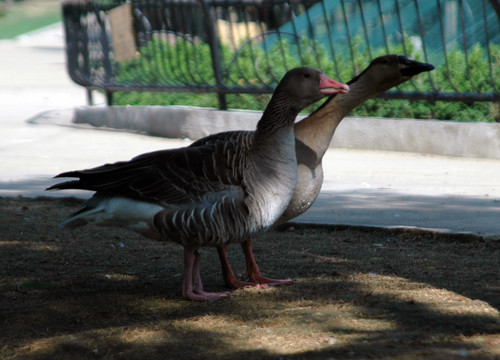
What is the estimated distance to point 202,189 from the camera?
3793mm

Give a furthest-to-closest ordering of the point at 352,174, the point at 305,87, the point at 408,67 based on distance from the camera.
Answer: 1. the point at 352,174
2. the point at 408,67
3. the point at 305,87

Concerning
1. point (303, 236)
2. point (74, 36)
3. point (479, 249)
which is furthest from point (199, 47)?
point (479, 249)

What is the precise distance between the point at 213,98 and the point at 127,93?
83.8 inches

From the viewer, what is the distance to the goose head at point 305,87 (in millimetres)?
3988

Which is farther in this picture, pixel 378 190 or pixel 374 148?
pixel 374 148

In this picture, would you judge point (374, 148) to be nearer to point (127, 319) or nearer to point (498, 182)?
point (498, 182)

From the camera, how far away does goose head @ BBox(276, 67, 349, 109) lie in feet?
13.1

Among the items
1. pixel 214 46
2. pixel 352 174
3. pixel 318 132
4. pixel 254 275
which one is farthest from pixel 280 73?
pixel 254 275

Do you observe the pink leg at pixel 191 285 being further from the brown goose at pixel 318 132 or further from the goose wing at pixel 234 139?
the goose wing at pixel 234 139

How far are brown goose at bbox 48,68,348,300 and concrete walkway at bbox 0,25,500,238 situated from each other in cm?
217

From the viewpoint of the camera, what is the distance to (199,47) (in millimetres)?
12508

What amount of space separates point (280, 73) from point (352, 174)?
3.32 m

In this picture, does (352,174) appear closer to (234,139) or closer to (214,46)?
(214,46)

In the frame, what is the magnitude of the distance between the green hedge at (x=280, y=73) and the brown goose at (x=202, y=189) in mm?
6061
